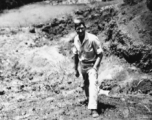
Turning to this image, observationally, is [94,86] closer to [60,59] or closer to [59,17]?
[60,59]

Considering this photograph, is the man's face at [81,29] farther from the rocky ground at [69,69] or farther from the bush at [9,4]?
the bush at [9,4]

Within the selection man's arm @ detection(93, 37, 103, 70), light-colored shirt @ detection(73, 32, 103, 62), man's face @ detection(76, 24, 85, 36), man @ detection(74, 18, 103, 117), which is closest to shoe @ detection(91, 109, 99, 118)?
man @ detection(74, 18, 103, 117)

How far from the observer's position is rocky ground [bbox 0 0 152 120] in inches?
185

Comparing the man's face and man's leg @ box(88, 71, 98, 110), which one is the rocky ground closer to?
man's leg @ box(88, 71, 98, 110)

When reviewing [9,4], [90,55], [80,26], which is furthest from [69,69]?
[9,4]

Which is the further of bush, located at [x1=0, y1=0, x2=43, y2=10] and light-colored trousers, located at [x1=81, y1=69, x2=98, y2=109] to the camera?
bush, located at [x1=0, y1=0, x2=43, y2=10]

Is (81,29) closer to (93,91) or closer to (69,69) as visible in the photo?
(93,91)

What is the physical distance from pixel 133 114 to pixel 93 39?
1.54 metres

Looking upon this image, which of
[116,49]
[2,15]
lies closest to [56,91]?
[116,49]

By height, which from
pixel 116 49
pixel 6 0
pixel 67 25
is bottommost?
pixel 116 49

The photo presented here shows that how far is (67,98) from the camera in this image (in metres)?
5.61

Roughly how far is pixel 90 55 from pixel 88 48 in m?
0.14

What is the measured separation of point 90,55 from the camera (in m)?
4.01

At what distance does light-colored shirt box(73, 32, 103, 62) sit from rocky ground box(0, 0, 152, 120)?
1023 mm
